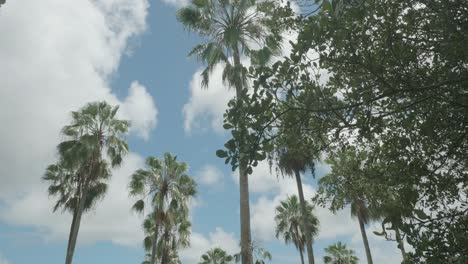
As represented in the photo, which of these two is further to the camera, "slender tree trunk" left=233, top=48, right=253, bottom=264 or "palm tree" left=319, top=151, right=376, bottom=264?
"slender tree trunk" left=233, top=48, right=253, bottom=264

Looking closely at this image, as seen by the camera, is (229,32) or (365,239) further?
(365,239)

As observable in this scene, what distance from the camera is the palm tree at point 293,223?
102 ft

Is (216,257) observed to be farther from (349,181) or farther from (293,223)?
(349,181)

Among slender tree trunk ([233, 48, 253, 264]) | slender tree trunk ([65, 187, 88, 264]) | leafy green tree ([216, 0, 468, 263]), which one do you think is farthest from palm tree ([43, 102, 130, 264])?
leafy green tree ([216, 0, 468, 263])

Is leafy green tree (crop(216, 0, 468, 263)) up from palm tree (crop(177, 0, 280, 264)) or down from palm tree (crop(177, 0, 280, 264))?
down

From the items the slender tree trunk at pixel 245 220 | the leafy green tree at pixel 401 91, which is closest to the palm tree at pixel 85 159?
the slender tree trunk at pixel 245 220

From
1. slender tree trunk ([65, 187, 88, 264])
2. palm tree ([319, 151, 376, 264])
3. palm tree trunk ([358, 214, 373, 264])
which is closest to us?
palm tree ([319, 151, 376, 264])

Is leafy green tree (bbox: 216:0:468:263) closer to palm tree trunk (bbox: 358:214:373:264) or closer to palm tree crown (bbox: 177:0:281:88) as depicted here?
palm tree crown (bbox: 177:0:281:88)

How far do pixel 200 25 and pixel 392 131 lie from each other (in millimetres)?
12238

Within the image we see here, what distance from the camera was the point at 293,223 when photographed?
32.3 meters

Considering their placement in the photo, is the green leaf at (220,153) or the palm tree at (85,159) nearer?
the green leaf at (220,153)

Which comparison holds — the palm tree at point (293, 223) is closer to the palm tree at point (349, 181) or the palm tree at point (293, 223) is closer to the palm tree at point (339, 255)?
the palm tree at point (339, 255)

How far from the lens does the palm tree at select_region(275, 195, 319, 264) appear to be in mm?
31239

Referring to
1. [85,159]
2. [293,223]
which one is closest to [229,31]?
[85,159]
